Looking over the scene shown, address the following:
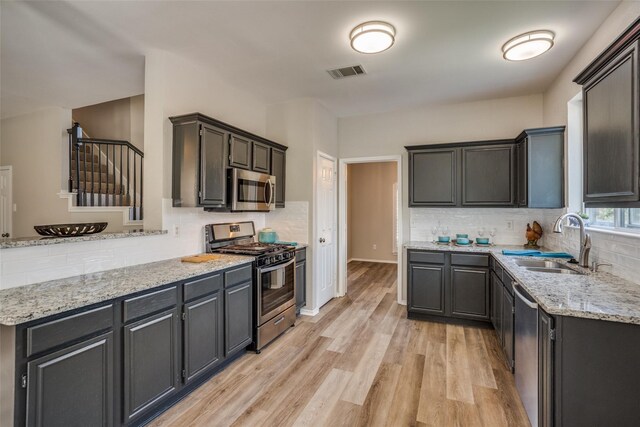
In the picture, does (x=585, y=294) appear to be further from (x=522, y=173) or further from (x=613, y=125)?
(x=522, y=173)

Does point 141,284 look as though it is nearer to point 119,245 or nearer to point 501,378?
point 119,245

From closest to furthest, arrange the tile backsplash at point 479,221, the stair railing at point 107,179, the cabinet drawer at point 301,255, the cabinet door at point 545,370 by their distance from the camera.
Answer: the cabinet door at point 545,370 < the cabinet drawer at point 301,255 < the tile backsplash at point 479,221 < the stair railing at point 107,179

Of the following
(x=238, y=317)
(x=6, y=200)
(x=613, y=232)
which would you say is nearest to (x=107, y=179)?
(x=6, y=200)

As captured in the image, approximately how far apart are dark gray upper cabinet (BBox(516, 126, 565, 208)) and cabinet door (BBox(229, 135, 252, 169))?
309 cm

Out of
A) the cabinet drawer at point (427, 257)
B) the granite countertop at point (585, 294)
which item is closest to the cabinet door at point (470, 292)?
the cabinet drawer at point (427, 257)

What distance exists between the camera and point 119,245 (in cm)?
242

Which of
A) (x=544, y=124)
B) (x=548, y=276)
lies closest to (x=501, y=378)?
(x=548, y=276)

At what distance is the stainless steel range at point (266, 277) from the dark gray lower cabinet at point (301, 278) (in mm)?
230

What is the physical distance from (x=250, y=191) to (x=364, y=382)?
7.16 feet

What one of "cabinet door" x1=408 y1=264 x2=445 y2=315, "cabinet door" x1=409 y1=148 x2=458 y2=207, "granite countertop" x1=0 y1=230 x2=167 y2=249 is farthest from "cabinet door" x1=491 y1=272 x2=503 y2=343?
"granite countertop" x1=0 y1=230 x2=167 y2=249

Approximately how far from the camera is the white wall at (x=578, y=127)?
2.04m

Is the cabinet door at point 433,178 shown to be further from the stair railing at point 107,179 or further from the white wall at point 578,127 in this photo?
the stair railing at point 107,179

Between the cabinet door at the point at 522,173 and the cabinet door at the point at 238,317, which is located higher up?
the cabinet door at the point at 522,173

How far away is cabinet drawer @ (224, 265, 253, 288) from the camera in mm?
2639
